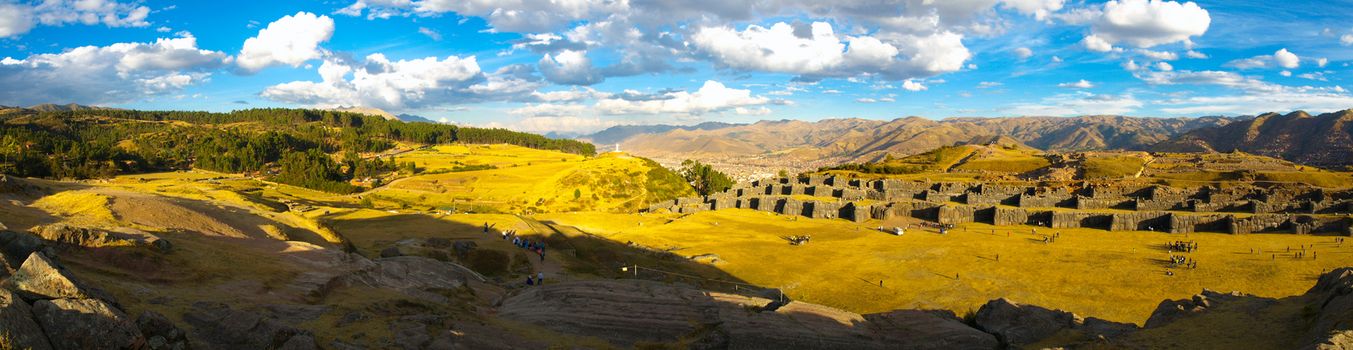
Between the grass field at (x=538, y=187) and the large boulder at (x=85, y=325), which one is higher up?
the large boulder at (x=85, y=325)

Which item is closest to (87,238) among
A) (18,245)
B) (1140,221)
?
(18,245)

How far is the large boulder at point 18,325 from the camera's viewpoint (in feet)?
32.7

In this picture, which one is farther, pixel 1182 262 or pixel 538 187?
pixel 538 187

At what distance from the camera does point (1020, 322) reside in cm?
2255

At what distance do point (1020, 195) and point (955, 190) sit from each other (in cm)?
1067

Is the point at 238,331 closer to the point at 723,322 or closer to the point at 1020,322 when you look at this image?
the point at 723,322

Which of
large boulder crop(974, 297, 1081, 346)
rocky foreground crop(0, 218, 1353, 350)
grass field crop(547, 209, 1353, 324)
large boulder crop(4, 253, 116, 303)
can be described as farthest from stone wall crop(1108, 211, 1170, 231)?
large boulder crop(4, 253, 116, 303)

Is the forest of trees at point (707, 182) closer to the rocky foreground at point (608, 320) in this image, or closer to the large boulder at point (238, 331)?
the rocky foreground at point (608, 320)

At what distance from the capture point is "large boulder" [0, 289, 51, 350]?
9980 mm

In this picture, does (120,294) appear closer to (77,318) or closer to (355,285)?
(77,318)

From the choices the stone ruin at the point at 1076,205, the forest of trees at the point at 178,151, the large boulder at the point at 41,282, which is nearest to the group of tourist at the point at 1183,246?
the stone ruin at the point at 1076,205

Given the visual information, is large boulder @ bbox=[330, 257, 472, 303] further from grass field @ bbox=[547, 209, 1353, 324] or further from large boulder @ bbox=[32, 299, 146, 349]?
grass field @ bbox=[547, 209, 1353, 324]

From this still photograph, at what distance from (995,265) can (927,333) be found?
30458mm

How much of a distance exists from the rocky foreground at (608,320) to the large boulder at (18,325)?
3 cm
